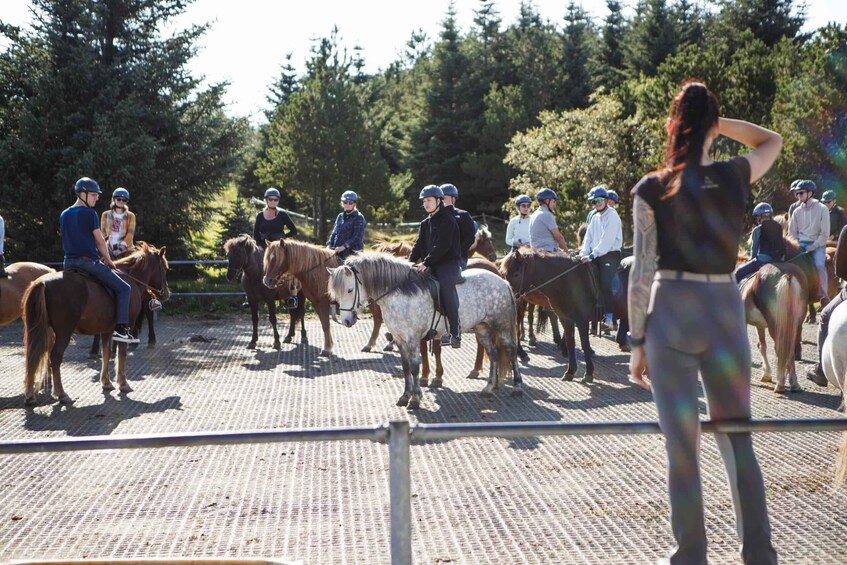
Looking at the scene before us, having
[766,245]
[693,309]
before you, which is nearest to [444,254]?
[766,245]

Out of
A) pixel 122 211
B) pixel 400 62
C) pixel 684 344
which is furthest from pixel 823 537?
pixel 400 62

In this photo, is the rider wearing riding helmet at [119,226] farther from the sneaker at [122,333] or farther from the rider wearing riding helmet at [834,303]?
the rider wearing riding helmet at [834,303]

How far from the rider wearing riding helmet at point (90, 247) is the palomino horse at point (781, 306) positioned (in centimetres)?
872

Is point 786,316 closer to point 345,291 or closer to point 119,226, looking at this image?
point 345,291

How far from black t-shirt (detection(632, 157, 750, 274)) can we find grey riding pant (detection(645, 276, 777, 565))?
9cm

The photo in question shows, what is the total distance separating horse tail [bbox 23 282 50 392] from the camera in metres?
10.2

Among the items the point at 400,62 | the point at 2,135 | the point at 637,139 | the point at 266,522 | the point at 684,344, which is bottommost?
the point at 266,522

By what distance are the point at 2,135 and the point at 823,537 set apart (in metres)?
22.7

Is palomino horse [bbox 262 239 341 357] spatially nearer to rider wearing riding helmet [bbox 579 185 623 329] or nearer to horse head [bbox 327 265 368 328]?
horse head [bbox 327 265 368 328]

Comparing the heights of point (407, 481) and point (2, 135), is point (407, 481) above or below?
below

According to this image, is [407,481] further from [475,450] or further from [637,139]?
[637,139]

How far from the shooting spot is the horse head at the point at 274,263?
→ 46.6 ft

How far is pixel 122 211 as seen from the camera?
14.4 meters

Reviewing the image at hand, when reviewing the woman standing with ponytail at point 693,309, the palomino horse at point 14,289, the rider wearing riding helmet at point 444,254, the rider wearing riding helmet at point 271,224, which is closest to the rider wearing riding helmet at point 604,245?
the rider wearing riding helmet at point 444,254
